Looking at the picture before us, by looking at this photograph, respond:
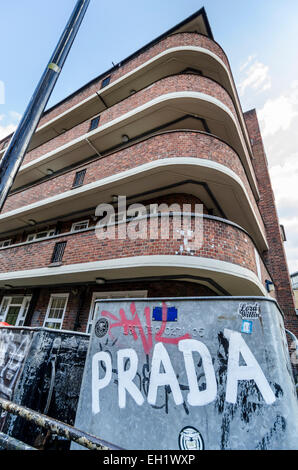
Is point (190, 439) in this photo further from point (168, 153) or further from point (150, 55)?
point (150, 55)

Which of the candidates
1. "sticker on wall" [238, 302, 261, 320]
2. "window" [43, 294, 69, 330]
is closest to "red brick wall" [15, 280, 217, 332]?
"window" [43, 294, 69, 330]

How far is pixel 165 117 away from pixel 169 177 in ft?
Answer: 11.0

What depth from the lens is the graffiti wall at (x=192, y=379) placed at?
178 cm

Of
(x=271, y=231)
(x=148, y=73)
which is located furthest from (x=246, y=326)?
(x=148, y=73)

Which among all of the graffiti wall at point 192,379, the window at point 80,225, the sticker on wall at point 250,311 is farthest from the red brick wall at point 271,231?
the window at point 80,225

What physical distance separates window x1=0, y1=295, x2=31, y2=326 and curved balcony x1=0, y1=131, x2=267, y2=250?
4.37 m

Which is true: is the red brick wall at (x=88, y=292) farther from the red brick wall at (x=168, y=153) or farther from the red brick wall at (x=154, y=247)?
Result: the red brick wall at (x=168, y=153)

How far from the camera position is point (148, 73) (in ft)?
34.9

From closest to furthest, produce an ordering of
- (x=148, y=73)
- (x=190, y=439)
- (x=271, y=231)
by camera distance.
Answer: (x=190, y=439), (x=148, y=73), (x=271, y=231)

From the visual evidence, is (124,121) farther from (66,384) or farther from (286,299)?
(286,299)

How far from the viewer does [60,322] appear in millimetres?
8422

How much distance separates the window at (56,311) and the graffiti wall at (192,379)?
683cm

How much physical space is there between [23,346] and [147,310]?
97.1 inches
